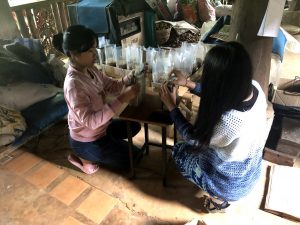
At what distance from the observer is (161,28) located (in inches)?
133

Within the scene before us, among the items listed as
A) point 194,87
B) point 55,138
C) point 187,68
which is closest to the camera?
point 194,87

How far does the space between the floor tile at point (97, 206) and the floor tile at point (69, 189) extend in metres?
0.09

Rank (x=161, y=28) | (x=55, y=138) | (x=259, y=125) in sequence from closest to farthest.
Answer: (x=259, y=125) → (x=55, y=138) → (x=161, y=28)

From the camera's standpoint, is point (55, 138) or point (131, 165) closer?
point (131, 165)

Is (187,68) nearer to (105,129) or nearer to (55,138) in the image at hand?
(105,129)

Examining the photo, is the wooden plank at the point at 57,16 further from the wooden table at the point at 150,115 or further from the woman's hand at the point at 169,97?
the woman's hand at the point at 169,97

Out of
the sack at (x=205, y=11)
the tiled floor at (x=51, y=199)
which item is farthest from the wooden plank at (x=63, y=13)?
the tiled floor at (x=51, y=199)

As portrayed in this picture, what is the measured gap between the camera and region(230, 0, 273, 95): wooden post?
146 centimetres

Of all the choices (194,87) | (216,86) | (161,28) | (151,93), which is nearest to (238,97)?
(216,86)

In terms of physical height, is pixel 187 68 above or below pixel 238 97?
below

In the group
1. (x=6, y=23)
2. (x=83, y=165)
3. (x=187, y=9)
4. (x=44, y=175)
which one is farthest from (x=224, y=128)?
(x=187, y=9)

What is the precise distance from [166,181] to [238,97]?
93 cm

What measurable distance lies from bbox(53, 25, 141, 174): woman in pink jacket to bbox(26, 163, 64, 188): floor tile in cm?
14

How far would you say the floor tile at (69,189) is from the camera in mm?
1687
